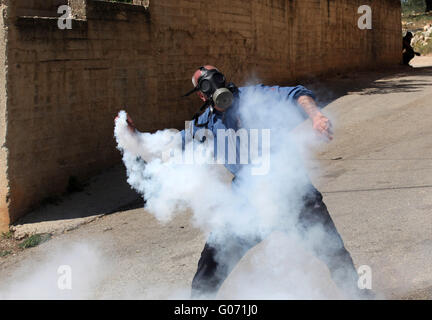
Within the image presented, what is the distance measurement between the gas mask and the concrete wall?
3.76 meters

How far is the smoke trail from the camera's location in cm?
405

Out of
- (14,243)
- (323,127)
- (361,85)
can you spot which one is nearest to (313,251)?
(323,127)

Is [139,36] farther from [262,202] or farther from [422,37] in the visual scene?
[422,37]

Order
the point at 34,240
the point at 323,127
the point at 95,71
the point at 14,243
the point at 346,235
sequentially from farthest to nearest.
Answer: the point at 95,71 < the point at 14,243 < the point at 34,240 < the point at 346,235 < the point at 323,127

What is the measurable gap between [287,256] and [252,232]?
3.69ft

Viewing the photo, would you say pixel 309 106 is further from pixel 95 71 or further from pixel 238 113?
pixel 95 71

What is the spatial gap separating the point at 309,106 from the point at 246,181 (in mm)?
711

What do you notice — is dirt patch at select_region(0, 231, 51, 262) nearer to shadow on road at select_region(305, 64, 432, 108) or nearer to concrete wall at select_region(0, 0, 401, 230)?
concrete wall at select_region(0, 0, 401, 230)

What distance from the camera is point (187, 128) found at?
14.3 feet

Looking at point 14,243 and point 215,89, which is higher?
point 215,89

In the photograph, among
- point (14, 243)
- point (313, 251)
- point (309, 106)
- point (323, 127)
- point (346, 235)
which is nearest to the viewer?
point (323, 127)

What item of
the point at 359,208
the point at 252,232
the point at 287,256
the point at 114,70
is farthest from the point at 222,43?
the point at 252,232

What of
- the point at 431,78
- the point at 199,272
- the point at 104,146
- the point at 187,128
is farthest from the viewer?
the point at 431,78

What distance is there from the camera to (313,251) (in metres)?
4.05
